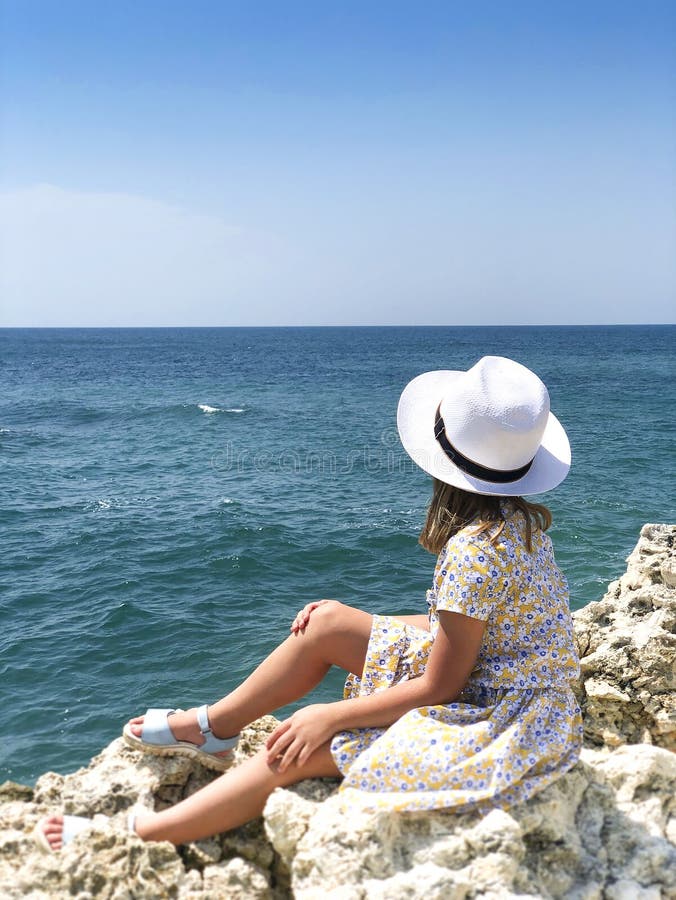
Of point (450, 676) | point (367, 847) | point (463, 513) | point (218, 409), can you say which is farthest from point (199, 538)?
point (218, 409)

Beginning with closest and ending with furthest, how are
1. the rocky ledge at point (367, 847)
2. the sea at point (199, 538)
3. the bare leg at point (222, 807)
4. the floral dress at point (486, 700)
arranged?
1. the rocky ledge at point (367, 847)
2. the floral dress at point (486, 700)
3. the bare leg at point (222, 807)
4. the sea at point (199, 538)

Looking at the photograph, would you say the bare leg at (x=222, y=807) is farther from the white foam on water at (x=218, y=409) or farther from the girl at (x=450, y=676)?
the white foam on water at (x=218, y=409)

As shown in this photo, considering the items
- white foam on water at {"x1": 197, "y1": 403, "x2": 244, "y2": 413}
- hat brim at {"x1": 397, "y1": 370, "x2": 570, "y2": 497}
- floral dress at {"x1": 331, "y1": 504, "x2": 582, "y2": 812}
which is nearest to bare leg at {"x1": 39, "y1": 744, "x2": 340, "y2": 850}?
floral dress at {"x1": 331, "y1": 504, "x2": 582, "y2": 812}

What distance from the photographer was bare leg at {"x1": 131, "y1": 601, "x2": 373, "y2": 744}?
139 inches

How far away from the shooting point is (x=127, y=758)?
3.69 metres

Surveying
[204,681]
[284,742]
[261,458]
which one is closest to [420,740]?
[284,742]

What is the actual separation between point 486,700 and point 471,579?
22.9 inches

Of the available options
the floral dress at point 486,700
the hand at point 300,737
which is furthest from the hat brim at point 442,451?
the hand at point 300,737

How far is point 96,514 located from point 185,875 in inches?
617

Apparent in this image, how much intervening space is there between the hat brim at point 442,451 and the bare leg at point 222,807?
1.25 metres

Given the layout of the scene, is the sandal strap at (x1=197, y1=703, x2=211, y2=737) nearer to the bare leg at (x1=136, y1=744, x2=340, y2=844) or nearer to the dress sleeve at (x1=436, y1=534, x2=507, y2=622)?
the bare leg at (x1=136, y1=744, x2=340, y2=844)

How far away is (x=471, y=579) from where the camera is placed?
308 cm

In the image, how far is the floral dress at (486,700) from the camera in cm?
289

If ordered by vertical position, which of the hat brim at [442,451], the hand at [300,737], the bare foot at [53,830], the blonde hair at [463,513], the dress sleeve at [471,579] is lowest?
the bare foot at [53,830]
